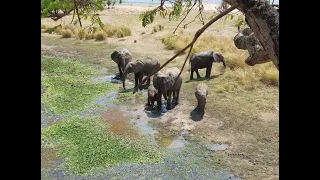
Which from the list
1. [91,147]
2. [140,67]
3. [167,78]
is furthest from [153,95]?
[91,147]

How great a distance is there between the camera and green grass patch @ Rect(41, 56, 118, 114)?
11562 mm

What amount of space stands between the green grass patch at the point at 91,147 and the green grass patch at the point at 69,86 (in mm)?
1582

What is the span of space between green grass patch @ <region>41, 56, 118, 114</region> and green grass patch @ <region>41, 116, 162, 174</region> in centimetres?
158

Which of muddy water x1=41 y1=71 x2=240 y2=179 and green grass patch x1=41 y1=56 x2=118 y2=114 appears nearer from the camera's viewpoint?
muddy water x1=41 y1=71 x2=240 y2=179

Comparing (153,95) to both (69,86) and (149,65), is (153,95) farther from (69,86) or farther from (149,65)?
(69,86)

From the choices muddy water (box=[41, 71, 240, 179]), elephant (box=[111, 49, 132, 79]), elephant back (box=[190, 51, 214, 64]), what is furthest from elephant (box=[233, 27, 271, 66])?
elephant (box=[111, 49, 132, 79])

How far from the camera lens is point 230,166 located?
7.59 m

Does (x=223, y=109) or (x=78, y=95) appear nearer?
(x=223, y=109)

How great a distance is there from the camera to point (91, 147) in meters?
8.45

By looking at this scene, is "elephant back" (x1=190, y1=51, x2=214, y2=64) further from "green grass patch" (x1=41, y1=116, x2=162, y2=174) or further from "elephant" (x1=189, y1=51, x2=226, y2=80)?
"green grass patch" (x1=41, y1=116, x2=162, y2=174)
